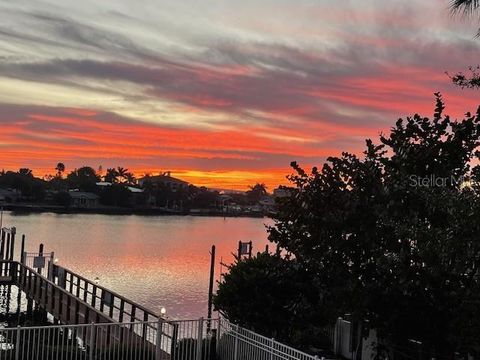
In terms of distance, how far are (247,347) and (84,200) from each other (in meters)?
185

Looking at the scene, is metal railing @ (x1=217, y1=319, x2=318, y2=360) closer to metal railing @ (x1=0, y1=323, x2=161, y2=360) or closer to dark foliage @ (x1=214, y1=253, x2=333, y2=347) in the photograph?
dark foliage @ (x1=214, y1=253, x2=333, y2=347)

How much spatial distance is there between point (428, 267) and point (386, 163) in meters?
3.91

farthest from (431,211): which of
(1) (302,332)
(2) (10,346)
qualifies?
(2) (10,346)

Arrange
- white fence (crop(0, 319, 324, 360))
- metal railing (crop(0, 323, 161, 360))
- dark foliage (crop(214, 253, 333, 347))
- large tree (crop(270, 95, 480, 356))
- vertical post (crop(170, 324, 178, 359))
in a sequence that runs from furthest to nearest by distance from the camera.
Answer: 1. dark foliage (crop(214, 253, 333, 347))
2. vertical post (crop(170, 324, 178, 359))
3. metal railing (crop(0, 323, 161, 360))
4. white fence (crop(0, 319, 324, 360))
5. large tree (crop(270, 95, 480, 356))

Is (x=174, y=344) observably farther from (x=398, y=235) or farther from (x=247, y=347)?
(x=398, y=235)

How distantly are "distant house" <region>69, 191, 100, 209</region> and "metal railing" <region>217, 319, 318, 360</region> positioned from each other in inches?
7053

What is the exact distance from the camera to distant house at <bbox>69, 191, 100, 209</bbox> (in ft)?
621

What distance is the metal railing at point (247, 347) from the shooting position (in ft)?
41.9

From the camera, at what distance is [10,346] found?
1492 cm

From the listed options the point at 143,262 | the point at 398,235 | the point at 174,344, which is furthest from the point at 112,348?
the point at 143,262

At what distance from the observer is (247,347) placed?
14367mm

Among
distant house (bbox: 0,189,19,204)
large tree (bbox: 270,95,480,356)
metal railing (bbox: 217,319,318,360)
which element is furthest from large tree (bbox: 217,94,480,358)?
distant house (bbox: 0,189,19,204)

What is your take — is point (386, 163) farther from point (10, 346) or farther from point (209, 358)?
point (10, 346)

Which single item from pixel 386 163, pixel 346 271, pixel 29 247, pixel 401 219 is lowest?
pixel 29 247
